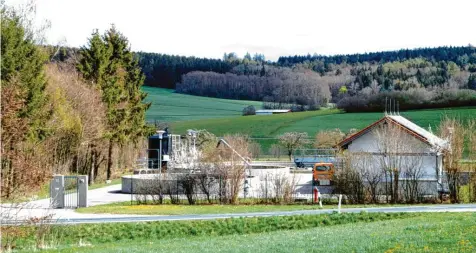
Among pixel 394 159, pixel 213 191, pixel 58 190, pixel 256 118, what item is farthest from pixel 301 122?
pixel 58 190

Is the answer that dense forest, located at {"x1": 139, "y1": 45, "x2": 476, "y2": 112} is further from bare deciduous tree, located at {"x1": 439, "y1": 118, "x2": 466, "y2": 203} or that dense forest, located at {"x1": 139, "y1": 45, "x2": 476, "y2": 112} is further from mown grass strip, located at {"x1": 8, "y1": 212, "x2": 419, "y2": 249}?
mown grass strip, located at {"x1": 8, "y1": 212, "x2": 419, "y2": 249}

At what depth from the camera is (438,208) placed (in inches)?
1192

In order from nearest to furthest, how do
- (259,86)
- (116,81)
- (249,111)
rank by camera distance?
(116,81) < (249,111) < (259,86)

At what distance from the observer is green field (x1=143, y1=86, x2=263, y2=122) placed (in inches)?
5006

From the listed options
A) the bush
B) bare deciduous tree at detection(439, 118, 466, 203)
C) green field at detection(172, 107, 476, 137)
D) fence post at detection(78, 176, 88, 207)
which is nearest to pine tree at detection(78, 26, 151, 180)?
fence post at detection(78, 176, 88, 207)

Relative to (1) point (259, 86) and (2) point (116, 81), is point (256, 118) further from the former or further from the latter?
(2) point (116, 81)

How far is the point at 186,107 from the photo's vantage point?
459 ft

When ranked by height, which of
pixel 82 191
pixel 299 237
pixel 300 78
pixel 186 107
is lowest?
pixel 299 237

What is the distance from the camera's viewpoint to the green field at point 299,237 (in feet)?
53.8

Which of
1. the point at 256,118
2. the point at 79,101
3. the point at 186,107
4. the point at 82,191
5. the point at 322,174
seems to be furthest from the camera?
the point at 186,107

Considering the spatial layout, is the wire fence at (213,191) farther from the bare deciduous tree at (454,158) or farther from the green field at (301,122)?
the green field at (301,122)

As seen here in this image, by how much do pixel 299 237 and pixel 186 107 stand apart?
121367 millimetres

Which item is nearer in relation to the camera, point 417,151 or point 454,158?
point 454,158

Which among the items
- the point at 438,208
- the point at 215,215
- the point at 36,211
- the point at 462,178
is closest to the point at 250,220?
the point at 215,215
